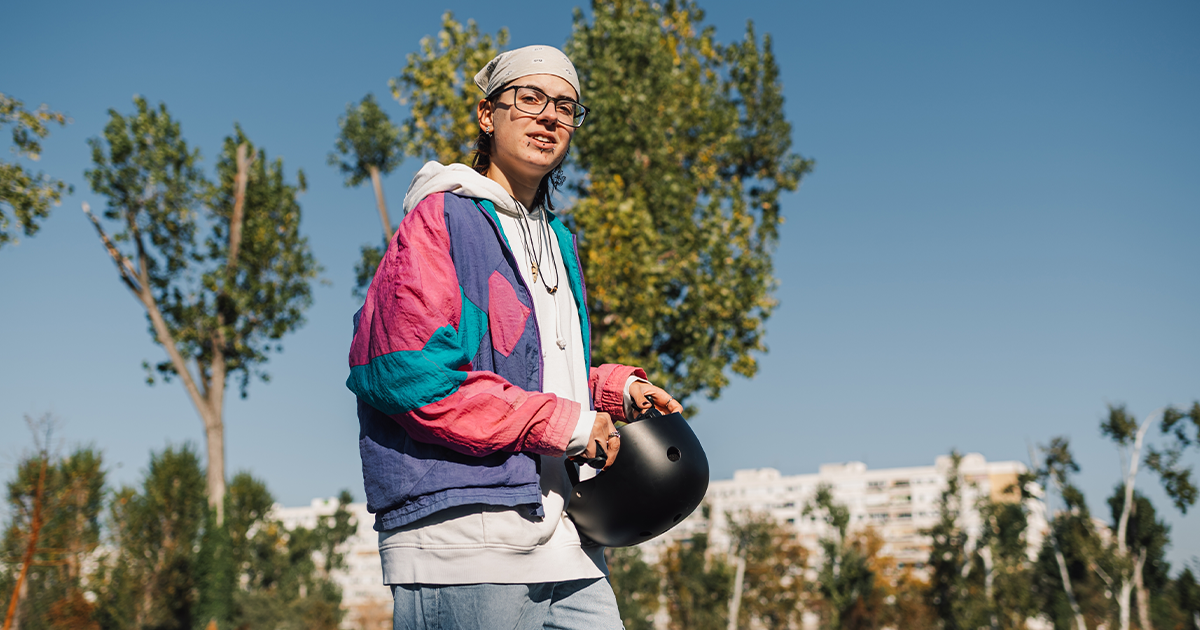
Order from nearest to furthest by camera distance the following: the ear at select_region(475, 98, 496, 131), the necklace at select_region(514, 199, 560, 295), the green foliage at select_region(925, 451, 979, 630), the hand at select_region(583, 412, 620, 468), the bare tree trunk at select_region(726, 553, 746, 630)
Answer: the hand at select_region(583, 412, 620, 468) < the necklace at select_region(514, 199, 560, 295) < the ear at select_region(475, 98, 496, 131) < the green foliage at select_region(925, 451, 979, 630) < the bare tree trunk at select_region(726, 553, 746, 630)

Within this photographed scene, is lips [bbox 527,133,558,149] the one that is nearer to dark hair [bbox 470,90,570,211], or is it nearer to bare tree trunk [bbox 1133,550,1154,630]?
dark hair [bbox 470,90,570,211]

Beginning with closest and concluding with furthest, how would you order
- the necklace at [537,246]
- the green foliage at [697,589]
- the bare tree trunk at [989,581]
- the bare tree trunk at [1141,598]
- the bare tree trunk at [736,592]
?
the necklace at [537,246]
the bare tree trunk at [1141,598]
the bare tree trunk at [989,581]
the bare tree trunk at [736,592]
the green foliage at [697,589]

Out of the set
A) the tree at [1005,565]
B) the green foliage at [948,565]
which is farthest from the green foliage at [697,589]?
the tree at [1005,565]

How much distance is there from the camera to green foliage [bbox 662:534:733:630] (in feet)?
137

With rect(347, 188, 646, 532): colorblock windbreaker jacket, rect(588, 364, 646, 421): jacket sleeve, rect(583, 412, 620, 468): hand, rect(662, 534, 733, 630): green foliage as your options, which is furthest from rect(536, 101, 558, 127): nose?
rect(662, 534, 733, 630): green foliage

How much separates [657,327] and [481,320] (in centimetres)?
1237

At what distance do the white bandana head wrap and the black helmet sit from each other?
3.07ft

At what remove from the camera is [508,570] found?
171 cm

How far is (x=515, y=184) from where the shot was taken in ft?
7.34

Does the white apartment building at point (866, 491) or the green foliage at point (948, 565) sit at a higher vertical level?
the white apartment building at point (866, 491)

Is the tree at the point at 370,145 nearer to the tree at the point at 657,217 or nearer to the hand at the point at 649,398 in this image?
the tree at the point at 657,217

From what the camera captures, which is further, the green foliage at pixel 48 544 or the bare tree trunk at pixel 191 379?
the bare tree trunk at pixel 191 379

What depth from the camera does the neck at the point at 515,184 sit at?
2230mm

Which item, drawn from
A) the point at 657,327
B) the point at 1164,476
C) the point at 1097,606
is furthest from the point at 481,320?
the point at 1097,606
